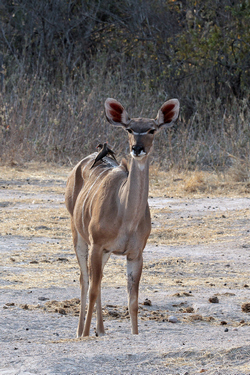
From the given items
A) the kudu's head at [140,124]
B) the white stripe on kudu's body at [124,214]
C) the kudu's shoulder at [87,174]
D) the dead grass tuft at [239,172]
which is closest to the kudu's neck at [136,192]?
the white stripe on kudu's body at [124,214]

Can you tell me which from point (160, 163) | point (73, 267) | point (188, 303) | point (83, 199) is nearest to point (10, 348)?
point (83, 199)

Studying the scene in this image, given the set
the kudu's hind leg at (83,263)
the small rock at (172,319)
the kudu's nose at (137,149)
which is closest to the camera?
the kudu's nose at (137,149)

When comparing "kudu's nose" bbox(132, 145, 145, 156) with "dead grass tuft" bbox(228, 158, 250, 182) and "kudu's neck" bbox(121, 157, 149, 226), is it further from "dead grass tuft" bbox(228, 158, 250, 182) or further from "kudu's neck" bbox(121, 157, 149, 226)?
"dead grass tuft" bbox(228, 158, 250, 182)

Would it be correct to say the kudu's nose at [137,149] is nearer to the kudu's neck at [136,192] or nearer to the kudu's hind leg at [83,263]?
the kudu's neck at [136,192]

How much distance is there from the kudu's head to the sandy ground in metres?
1.14

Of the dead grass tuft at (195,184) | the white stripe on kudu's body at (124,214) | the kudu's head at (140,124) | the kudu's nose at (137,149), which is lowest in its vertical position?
the dead grass tuft at (195,184)

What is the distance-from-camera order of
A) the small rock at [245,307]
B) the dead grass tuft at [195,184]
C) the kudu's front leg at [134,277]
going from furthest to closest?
the dead grass tuft at [195,184] < the small rock at [245,307] < the kudu's front leg at [134,277]

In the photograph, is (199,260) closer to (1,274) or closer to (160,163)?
(1,274)

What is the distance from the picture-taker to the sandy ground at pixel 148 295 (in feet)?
11.2

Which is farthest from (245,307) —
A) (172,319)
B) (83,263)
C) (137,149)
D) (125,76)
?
(125,76)

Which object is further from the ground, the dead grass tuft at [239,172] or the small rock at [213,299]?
the dead grass tuft at [239,172]

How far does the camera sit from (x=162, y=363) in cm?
337

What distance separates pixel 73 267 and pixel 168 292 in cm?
115

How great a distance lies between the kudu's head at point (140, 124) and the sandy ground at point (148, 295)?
1.14 metres
